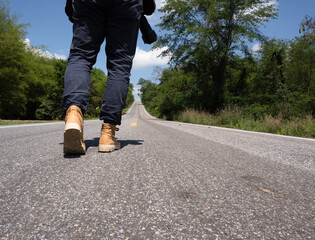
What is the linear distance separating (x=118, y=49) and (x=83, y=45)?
0.91ft

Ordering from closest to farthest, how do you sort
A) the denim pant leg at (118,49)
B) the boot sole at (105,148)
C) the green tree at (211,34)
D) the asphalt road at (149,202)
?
the asphalt road at (149,202) → the boot sole at (105,148) → the denim pant leg at (118,49) → the green tree at (211,34)

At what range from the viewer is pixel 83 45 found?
1535 mm

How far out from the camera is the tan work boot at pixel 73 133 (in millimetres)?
1216

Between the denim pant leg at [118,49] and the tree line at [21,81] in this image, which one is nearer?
the denim pant leg at [118,49]

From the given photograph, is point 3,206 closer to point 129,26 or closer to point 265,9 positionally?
point 129,26

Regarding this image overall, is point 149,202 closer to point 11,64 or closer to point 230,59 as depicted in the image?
point 230,59

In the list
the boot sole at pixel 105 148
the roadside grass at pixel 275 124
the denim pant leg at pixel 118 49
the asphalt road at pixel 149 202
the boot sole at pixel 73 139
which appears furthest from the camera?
the roadside grass at pixel 275 124

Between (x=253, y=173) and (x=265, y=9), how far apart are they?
1903 centimetres

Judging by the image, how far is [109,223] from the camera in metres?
0.51

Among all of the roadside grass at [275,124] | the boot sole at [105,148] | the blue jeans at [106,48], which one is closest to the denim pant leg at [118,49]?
the blue jeans at [106,48]

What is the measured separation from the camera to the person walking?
57.7 inches

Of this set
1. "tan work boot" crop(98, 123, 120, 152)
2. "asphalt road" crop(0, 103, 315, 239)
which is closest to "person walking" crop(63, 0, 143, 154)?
"tan work boot" crop(98, 123, 120, 152)

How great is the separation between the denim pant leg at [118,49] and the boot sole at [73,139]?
0.35 m

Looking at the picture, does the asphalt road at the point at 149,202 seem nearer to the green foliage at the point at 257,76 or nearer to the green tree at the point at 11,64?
the green foliage at the point at 257,76
